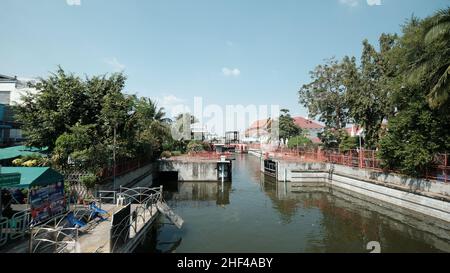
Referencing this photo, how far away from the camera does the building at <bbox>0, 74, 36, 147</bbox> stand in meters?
29.6

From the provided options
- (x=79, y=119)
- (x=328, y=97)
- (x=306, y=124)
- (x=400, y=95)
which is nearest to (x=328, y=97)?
(x=328, y=97)

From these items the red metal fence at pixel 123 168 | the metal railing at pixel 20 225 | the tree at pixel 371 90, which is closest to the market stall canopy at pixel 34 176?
the metal railing at pixel 20 225

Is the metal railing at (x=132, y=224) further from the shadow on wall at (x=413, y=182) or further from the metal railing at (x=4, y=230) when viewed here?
the shadow on wall at (x=413, y=182)

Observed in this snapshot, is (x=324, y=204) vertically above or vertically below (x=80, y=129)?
below

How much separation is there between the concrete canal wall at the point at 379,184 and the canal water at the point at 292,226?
746 mm

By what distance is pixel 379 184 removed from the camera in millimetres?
22203

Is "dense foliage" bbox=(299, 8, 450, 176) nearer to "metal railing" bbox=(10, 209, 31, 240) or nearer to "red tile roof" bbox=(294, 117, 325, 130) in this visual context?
"metal railing" bbox=(10, 209, 31, 240)

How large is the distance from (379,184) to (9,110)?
39148 mm

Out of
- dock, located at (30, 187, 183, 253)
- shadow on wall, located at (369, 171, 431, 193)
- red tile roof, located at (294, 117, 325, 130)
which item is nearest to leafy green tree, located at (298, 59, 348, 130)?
shadow on wall, located at (369, 171, 431, 193)

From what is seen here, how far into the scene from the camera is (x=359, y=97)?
27016 millimetres

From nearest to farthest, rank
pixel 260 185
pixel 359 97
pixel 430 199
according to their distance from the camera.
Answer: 1. pixel 430 199
2. pixel 359 97
3. pixel 260 185
